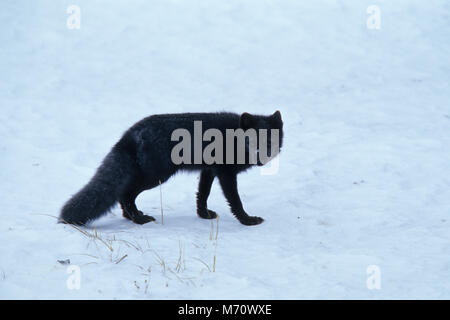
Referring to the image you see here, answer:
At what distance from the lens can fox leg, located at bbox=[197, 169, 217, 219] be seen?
6.39m

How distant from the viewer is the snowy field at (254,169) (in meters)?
4.39

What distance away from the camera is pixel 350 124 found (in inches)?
396

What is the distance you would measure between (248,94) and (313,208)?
5.93 m

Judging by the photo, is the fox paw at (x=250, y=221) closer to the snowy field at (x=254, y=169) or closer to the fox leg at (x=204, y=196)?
the snowy field at (x=254, y=169)

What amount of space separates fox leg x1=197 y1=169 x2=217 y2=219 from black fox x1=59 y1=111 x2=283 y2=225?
0.04 metres

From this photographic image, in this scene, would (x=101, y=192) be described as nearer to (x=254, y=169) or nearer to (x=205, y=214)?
(x=205, y=214)

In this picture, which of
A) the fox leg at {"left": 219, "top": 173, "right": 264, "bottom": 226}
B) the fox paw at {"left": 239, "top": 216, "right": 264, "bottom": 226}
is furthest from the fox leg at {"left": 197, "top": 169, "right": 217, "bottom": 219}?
the fox paw at {"left": 239, "top": 216, "right": 264, "bottom": 226}

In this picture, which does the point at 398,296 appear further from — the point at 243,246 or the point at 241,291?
the point at 243,246

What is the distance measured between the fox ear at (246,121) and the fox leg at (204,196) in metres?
0.82

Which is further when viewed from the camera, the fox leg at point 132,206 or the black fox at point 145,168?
the fox leg at point 132,206

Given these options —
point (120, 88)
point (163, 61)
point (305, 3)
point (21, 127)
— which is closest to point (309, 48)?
point (305, 3)

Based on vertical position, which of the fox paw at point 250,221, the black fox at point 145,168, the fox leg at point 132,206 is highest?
the black fox at point 145,168

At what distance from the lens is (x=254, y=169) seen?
885 centimetres

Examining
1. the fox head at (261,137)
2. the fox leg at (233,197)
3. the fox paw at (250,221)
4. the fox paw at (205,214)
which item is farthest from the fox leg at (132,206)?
the fox head at (261,137)
